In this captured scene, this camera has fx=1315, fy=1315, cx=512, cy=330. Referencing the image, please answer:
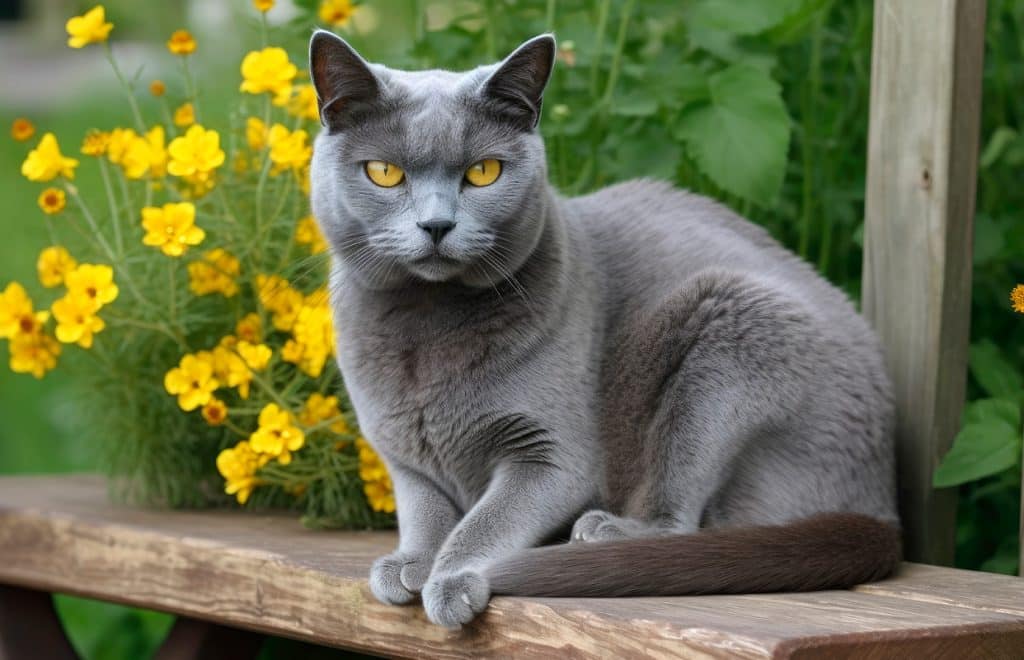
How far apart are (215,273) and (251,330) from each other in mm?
122

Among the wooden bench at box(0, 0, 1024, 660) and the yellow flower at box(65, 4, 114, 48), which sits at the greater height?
the yellow flower at box(65, 4, 114, 48)

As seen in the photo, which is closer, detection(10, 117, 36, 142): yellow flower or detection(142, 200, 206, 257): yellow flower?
detection(142, 200, 206, 257): yellow flower

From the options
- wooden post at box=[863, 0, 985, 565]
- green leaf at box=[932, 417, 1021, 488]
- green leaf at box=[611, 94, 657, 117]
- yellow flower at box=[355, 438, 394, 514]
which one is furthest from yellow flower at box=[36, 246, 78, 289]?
green leaf at box=[932, 417, 1021, 488]

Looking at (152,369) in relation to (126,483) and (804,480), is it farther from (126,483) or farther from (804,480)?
(804,480)

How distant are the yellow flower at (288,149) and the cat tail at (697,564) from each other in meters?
0.87

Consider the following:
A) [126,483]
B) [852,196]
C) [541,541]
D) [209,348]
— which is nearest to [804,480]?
[541,541]

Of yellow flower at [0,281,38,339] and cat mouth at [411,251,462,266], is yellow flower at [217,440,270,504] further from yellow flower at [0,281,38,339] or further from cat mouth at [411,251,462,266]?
cat mouth at [411,251,462,266]

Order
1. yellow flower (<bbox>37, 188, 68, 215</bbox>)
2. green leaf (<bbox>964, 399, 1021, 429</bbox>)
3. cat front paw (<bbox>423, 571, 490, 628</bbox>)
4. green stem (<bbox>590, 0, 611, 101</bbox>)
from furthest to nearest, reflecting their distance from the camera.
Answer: green stem (<bbox>590, 0, 611, 101</bbox>) < yellow flower (<bbox>37, 188, 68, 215</bbox>) < green leaf (<bbox>964, 399, 1021, 429</bbox>) < cat front paw (<bbox>423, 571, 490, 628</bbox>)

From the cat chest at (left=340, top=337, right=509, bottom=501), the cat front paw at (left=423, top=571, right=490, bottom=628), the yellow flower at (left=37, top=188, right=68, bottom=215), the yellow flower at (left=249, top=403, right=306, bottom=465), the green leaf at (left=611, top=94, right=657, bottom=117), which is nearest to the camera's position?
the cat front paw at (left=423, top=571, right=490, bottom=628)

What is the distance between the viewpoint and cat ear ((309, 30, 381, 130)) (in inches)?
65.4

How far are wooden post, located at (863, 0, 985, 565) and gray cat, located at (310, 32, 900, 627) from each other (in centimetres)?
12

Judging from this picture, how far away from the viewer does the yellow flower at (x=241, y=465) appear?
2.14 m

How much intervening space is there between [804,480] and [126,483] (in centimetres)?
127

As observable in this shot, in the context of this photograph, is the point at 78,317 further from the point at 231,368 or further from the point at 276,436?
the point at 276,436
